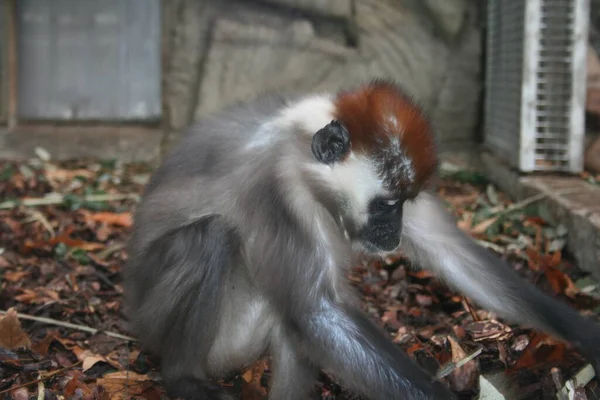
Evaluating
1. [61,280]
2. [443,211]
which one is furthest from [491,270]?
[61,280]

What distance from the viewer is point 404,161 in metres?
2.93

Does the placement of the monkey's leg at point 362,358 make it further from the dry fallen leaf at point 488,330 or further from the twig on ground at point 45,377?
the twig on ground at point 45,377

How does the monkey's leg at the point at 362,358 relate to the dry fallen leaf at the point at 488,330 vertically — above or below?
above

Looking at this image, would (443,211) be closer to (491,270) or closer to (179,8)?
(491,270)

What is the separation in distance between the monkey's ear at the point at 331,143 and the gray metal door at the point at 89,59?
6175mm

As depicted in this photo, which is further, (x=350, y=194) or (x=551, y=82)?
(x=551, y=82)

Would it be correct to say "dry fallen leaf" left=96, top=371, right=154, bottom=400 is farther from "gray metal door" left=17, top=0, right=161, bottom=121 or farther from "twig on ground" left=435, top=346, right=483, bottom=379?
"gray metal door" left=17, top=0, right=161, bottom=121

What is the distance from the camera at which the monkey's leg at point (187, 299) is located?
3.14 meters

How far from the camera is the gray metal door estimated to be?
28.9ft

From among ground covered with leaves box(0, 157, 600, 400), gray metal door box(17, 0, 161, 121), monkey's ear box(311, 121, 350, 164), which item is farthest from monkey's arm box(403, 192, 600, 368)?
gray metal door box(17, 0, 161, 121)

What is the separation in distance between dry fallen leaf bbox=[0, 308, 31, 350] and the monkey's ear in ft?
5.65

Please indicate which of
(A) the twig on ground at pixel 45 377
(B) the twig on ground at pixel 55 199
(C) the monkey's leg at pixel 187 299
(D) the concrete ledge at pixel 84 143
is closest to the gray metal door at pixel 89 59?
(D) the concrete ledge at pixel 84 143

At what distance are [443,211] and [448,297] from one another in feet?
2.97

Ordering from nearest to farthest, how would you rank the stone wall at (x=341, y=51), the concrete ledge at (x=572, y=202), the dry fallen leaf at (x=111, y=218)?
the concrete ledge at (x=572, y=202)
the dry fallen leaf at (x=111, y=218)
the stone wall at (x=341, y=51)
